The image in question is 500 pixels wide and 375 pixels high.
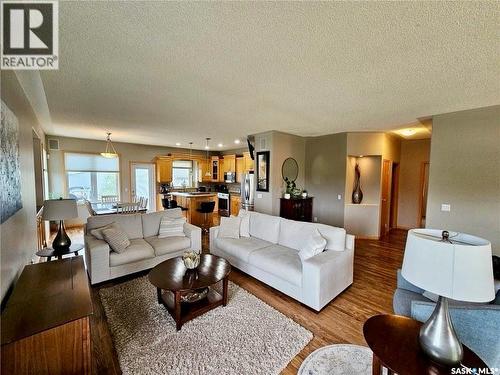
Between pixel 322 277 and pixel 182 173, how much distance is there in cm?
787

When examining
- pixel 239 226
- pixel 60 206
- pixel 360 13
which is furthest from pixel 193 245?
pixel 360 13

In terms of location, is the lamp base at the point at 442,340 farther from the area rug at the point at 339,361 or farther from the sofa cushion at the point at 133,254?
the sofa cushion at the point at 133,254

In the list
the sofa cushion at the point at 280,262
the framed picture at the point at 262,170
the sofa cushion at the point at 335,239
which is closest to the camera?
the sofa cushion at the point at 280,262

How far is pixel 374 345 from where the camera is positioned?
135 centimetres

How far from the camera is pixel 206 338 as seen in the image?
6.88 ft

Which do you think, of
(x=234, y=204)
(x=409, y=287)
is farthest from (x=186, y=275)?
(x=234, y=204)

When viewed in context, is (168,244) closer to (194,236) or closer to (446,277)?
(194,236)

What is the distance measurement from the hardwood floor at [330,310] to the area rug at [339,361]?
0.22 feet

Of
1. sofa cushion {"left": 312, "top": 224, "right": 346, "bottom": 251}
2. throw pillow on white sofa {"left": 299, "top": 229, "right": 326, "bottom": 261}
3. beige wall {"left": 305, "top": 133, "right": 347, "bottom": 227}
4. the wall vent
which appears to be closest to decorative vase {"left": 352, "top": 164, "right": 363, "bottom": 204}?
beige wall {"left": 305, "top": 133, "right": 347, "bottom": 227}

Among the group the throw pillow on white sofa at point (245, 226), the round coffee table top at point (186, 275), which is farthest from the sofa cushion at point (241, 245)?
the round coffee table top at point (186, 275)

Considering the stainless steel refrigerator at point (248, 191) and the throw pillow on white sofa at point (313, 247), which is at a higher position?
the stainless steel refrigerator at point (248, 191)

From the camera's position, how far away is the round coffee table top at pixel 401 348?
119cm

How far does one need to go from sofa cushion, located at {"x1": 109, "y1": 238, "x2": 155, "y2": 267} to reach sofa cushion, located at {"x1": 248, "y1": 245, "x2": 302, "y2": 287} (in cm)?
162

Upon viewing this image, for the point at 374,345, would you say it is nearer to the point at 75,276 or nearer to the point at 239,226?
the point at 75,276
